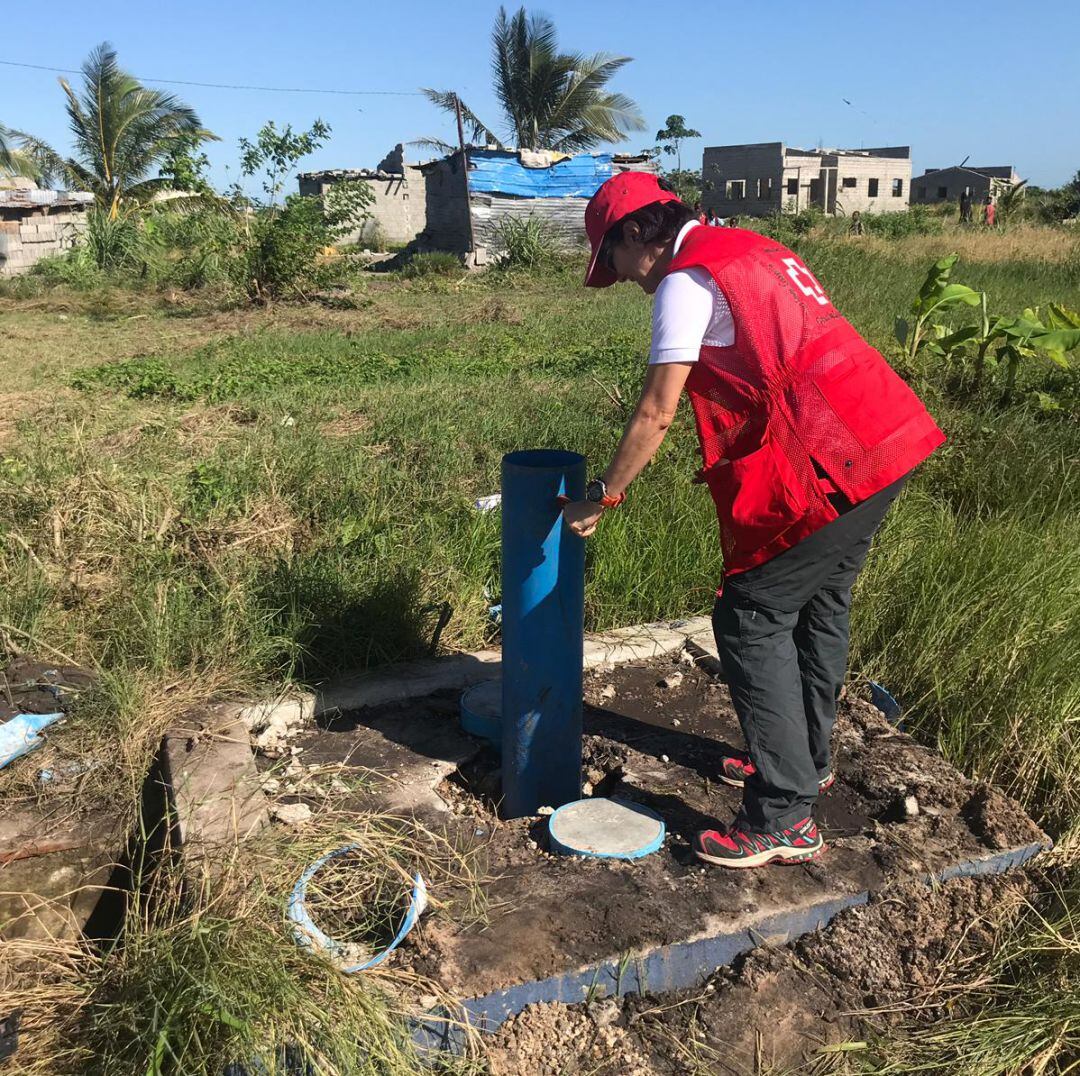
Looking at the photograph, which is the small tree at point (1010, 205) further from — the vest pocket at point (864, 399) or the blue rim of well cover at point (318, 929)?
the blue rim of well cover at point (318, 929)

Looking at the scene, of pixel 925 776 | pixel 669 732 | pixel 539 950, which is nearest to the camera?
pixel 539 950

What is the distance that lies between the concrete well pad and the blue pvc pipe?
0.50ft

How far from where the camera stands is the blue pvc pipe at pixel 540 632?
2.58 m

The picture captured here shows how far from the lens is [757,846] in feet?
8.23

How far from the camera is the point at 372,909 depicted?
7.78 feet

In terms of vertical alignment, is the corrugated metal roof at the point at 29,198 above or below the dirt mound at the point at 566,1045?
above

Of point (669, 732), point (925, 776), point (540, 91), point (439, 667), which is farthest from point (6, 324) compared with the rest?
point (540, 91)

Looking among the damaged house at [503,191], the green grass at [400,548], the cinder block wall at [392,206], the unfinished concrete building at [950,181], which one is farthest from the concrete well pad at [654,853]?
the unfinished concrete building at [950,181]

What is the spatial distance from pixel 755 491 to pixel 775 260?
0.57m

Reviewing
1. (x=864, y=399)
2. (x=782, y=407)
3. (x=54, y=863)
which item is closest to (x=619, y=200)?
(x=782, y=407)

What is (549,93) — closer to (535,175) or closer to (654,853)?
(535,175)

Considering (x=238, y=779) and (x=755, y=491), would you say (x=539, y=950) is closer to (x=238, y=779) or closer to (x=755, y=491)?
(x=238, y=779)

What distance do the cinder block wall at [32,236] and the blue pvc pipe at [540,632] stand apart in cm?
1639

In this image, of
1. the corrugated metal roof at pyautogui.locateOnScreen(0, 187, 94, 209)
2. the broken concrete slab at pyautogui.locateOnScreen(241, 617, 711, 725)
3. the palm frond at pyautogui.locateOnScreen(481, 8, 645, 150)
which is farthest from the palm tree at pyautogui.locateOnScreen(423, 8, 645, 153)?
the broken concrete slab at pyautogui.locateOnScreen(241, 617, 711, 725)
